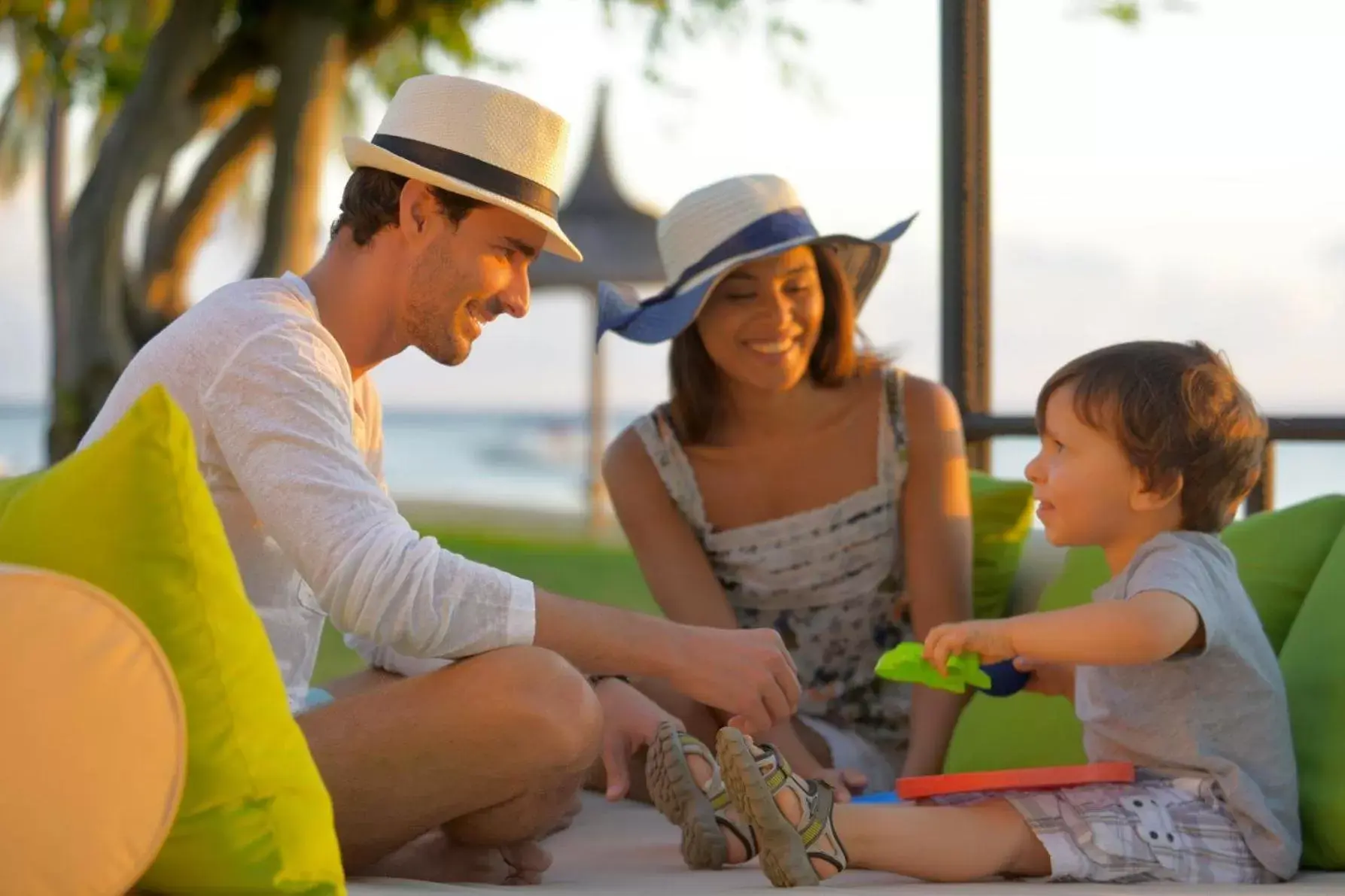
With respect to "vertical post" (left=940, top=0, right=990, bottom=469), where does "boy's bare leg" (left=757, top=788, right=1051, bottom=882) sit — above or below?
below

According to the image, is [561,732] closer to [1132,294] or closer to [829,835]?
[829,835]

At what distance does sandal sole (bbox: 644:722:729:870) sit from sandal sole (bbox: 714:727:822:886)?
200mm

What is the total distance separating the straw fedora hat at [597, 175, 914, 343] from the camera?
9.98 ft

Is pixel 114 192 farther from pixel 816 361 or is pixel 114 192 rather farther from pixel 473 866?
pixel 473 866

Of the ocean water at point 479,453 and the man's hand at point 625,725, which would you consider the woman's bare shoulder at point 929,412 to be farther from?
the ocean water at point 479,453

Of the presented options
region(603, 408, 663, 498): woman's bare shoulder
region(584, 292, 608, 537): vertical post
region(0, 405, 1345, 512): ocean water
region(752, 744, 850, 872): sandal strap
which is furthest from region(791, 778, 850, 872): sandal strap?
region(0, 405, 1345, 512): ocean water

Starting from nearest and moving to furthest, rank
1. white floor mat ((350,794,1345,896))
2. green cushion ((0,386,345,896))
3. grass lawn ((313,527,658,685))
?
green cushion ((0,386,345,896)), white floor mat ((350,794,1345,896)), grass lawn ((313,527,658,685))

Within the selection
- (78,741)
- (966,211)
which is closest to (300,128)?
(966,211)

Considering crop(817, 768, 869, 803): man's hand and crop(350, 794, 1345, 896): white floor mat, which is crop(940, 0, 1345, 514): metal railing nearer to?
crop(817, 768, 869, 803): man's hand

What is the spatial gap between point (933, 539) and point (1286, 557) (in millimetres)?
624

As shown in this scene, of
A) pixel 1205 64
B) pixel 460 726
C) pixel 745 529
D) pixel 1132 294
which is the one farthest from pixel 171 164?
pixel 1132 294

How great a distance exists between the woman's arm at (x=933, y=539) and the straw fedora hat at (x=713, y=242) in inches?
12.9

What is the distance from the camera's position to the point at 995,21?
13.0ft

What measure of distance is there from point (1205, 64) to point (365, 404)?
1074cm
